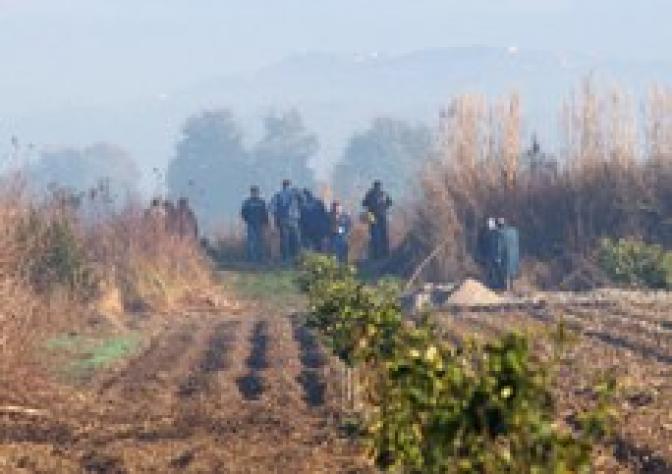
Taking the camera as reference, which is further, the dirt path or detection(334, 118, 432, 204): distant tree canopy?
detection(334, 118, 432, 204): distant tree canopy

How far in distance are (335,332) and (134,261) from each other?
58.2 ft

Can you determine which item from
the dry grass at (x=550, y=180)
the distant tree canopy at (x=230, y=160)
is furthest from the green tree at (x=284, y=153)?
the dry grass at (x=550, y=180)

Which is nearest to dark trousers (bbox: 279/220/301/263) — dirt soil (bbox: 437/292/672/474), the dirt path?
dirt soil (bbox: 437/292/672/474)

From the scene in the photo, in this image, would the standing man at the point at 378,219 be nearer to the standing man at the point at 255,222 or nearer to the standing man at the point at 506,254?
the standing man at the point at 255,222

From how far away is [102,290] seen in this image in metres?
28.4

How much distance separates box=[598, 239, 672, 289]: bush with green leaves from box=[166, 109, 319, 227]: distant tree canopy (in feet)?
374

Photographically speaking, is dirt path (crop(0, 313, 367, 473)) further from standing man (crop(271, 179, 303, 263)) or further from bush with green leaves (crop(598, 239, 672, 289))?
standing man (crop(271, 179, 303, 263))

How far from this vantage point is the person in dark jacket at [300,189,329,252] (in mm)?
34469

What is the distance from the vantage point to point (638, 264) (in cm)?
3003

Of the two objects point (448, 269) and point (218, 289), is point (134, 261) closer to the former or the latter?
point (218, 289)

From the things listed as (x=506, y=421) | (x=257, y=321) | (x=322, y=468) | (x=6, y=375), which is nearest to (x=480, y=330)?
(x=257, y=321)

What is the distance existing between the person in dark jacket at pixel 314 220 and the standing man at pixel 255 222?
4.11 feet

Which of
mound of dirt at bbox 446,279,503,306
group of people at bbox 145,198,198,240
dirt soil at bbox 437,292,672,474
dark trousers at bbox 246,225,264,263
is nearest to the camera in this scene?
dirt soil at bbox 437,292,672,474

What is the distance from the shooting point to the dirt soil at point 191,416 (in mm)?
11578
